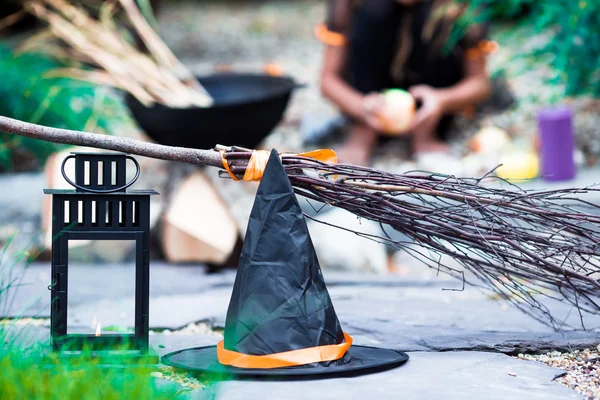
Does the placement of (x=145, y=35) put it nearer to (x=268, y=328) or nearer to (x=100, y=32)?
(x=100, y=32)

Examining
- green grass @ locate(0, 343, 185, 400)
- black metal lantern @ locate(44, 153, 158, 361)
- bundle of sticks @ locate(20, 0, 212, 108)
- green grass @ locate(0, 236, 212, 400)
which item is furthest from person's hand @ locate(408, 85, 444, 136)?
green grass @ locate(0, 343, 185, 400)

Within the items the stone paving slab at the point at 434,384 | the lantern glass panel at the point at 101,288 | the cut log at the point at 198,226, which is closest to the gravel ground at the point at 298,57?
the cut log at the point at 198,226

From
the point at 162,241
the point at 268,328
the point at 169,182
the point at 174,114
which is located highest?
the point at 174,114

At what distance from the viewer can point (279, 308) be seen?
1.72 meters

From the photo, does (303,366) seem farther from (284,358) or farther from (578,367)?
(578,367)

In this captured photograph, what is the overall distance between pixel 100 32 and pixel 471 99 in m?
2.24

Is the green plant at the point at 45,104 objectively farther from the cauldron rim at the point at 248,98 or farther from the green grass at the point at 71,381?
the green grass at the point at 71,381

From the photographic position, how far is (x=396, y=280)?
10.3ft

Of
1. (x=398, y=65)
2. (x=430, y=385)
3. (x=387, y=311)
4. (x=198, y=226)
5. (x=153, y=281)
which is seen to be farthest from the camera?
(x=398, y=65)

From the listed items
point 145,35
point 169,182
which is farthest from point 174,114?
point 145,35

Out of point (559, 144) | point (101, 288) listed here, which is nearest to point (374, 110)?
point (559, 144)

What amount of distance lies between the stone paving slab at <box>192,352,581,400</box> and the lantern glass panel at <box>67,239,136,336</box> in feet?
1.78

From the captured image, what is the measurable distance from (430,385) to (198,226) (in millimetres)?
2133

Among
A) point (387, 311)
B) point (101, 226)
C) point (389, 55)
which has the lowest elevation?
point (387, 311)
